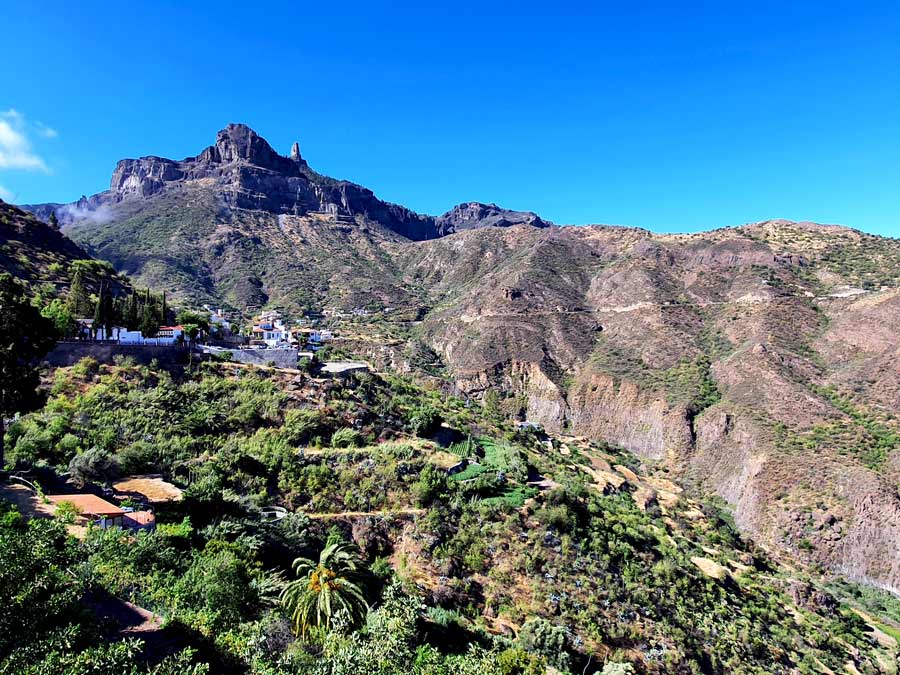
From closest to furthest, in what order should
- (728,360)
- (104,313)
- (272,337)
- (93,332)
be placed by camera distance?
(104,313)
(93,332)
(272,337)
(728,360)

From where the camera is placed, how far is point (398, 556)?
69.6 feet

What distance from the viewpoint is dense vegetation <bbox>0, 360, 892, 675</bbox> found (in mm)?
10375

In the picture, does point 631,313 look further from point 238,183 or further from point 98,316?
point 238,183

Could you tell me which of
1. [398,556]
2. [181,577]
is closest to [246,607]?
[181,577]

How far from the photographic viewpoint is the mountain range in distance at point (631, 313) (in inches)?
1543

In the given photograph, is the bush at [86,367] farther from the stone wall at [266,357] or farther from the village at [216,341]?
the stone wall at [266,357]

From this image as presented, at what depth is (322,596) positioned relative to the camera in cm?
1450

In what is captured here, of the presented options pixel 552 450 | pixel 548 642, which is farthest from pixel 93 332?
pixel 552 450

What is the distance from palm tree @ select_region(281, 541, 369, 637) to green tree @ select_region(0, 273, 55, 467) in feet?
40.1

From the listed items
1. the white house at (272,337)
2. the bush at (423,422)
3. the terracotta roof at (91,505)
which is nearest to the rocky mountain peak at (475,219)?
the white house at (272,337)

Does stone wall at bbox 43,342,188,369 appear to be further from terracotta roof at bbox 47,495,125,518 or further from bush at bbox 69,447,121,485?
terracotta roof at bbox 47,495,125,518

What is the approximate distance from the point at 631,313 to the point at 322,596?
212 ft

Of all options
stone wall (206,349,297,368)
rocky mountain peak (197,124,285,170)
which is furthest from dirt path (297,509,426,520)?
rocky mountain peak (197,124,285,170)

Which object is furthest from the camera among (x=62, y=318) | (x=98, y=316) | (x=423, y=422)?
(x=423, y=422)
